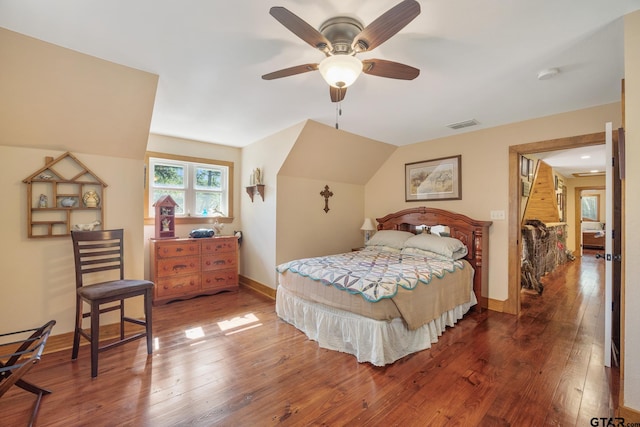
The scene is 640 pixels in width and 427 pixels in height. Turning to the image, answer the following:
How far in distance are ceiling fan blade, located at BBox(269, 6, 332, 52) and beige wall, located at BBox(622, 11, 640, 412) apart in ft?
5.88

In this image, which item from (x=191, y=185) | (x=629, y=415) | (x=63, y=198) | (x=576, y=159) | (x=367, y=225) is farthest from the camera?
(x=576, y=159)

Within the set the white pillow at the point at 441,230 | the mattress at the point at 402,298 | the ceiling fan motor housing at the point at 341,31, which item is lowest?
the mattress at the point at 402,298

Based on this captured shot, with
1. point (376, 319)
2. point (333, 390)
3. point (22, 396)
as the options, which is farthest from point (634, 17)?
point (22, 396)

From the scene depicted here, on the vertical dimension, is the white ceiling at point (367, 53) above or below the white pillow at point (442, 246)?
above

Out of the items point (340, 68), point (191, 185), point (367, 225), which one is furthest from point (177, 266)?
point (340, 68)

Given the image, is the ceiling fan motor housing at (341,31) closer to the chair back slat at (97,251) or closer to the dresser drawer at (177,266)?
the chair back slat at (97,251)

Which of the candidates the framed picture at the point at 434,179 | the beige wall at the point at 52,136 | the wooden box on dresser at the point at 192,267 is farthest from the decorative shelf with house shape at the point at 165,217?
the framed picture at the point at 434,179

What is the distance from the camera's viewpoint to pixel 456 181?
3.97 meters

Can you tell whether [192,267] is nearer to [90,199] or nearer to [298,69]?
[90,199]

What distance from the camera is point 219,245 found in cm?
424

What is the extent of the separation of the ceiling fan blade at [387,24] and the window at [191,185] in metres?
3.74

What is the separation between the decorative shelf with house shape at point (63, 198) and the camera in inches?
96.0

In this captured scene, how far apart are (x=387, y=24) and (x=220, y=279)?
399 cm

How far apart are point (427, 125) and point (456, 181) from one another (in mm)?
974
